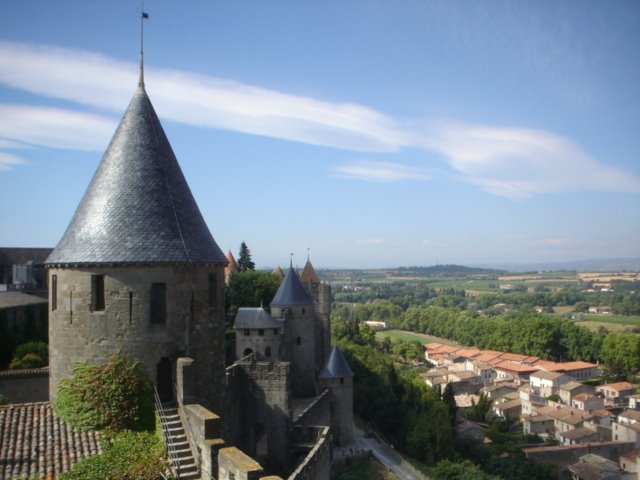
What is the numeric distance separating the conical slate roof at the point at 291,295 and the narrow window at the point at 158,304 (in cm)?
2604

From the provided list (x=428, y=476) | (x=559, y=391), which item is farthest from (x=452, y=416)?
(x=559, y=391)

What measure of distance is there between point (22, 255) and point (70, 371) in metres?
42.0

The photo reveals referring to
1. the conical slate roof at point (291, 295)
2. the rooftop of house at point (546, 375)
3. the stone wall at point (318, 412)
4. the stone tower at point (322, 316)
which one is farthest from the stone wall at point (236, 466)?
the rooftop of house at point (546, 375)

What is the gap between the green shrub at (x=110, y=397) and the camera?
454 inches

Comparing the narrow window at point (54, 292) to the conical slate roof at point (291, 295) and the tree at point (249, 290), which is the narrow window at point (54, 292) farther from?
the tree at point (249, 290)

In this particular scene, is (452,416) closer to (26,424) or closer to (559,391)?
(559,391)

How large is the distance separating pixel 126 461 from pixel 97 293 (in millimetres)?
3641

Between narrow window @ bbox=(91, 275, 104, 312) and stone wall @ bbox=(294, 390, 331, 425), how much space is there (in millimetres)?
17502

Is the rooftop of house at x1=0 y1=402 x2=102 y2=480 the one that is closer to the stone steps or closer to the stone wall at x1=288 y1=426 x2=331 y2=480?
the stone steps

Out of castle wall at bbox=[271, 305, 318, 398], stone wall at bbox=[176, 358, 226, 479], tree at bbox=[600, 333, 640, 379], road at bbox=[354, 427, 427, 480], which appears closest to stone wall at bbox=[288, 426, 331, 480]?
road at bbox=[354, 427, 427, 480]

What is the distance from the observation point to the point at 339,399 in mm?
35906

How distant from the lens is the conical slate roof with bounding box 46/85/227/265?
473 inches

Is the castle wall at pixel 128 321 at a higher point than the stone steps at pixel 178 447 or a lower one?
higher

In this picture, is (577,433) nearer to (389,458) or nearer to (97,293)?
(389,458)
